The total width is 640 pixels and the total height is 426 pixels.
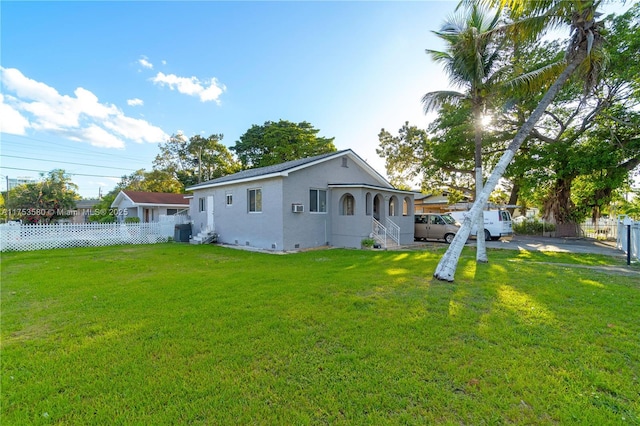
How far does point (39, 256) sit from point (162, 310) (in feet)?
35.0

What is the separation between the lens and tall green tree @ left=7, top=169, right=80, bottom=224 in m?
19.6

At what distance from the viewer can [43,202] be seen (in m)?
19.9

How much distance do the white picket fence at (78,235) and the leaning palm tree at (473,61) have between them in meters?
16.2

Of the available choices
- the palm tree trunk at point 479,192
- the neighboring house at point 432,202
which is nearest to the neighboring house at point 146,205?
the palm tree trunk at point 479,192

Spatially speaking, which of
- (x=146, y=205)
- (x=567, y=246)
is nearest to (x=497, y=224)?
(x=567, y=246)

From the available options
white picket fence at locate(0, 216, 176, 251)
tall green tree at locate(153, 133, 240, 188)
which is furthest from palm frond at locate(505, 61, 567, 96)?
tall green tree at locate(153, 133, 240, 188)

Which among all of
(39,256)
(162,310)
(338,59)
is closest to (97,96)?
(39,256)

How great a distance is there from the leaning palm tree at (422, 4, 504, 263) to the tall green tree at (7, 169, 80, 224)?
25.2m

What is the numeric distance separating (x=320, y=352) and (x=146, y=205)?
85.3 feet

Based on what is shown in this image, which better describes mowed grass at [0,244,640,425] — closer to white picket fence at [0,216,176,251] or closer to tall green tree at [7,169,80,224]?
white picket fence at [0,216,176,251]

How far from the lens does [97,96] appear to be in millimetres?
20406

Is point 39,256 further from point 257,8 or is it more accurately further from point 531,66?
point 531,66

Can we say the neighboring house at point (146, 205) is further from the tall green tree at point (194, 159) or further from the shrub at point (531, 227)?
the shrub at point (531, 227)

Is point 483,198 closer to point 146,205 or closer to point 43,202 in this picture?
point 146,205
